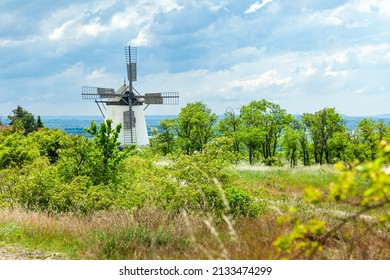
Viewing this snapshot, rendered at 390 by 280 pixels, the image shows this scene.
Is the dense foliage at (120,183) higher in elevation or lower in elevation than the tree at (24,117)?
lower

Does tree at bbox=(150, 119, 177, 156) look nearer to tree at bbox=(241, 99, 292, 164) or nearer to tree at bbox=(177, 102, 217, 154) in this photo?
tree at bbox=(177, 102, 217, 154)

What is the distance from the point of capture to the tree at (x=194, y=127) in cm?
4444

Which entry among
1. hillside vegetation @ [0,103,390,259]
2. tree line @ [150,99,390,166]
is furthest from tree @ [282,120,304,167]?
hillside vegetation @ [0,103,390,259]

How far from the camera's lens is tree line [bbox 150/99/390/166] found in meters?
40.9

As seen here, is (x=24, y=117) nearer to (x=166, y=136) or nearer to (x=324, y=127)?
(x=166, y=136)

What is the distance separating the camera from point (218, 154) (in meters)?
12.2

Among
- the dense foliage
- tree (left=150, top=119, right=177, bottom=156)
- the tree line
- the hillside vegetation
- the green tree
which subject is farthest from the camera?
tree (left=150, top=119, right=177, bottom=156)

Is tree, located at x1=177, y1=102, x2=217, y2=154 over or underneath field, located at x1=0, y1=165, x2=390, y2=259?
over

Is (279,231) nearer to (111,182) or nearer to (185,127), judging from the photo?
(111,182)

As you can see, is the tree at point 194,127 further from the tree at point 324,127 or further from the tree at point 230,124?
the tree at point 324,127

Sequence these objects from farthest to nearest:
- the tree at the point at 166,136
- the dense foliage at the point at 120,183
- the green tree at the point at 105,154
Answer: the tree at the point at 166,136 → the green tree at the point at 105,154 → the dense foliage at the point at 120,183

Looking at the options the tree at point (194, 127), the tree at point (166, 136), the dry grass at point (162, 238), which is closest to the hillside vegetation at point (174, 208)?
the dry grass at point (162, 238)

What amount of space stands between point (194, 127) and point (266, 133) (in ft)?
22.1
